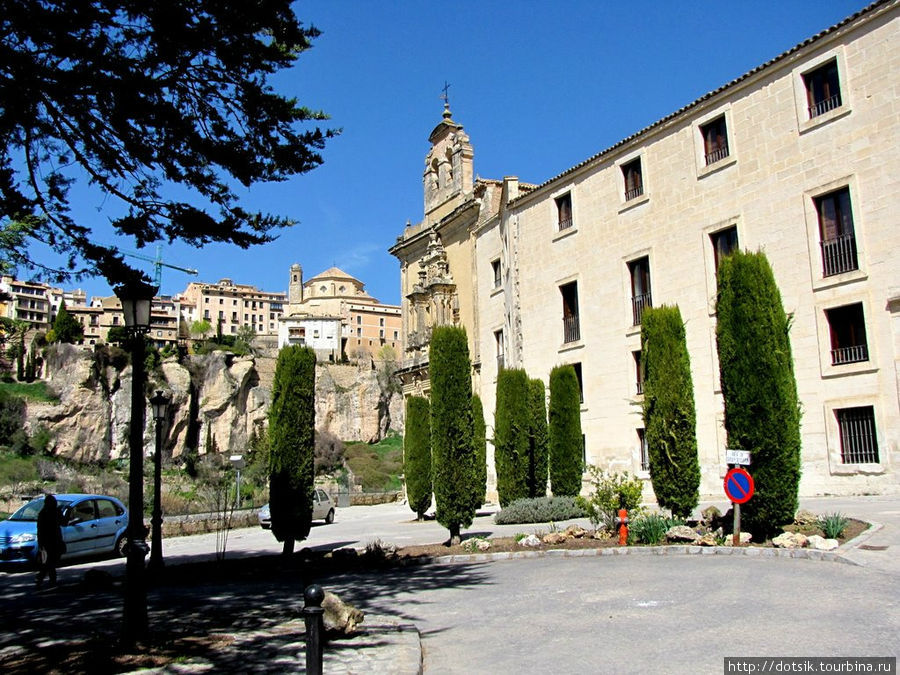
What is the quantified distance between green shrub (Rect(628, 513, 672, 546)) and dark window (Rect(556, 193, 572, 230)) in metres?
15.0

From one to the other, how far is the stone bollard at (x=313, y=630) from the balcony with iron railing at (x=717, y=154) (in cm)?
1884

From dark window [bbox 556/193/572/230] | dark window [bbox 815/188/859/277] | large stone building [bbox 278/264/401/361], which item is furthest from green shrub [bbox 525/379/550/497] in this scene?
large stone building [bbox 278/264/401/361]

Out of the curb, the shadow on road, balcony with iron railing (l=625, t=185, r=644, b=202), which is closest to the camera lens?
the shadow on road

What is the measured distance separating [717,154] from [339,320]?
10649 cm

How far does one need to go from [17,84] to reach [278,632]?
5725mm

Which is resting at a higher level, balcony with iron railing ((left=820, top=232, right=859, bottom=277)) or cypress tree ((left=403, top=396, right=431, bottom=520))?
balcony with iron railing ((left=820, top=232, right=859, bottom=277))

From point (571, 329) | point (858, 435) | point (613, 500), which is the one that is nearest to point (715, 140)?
point (571, 329)

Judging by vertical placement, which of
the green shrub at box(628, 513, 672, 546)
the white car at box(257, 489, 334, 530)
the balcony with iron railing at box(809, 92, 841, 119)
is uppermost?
the balcony with iron railing at box(809, 92, 841, 119)

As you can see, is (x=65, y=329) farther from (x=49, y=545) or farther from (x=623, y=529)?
(x=623, y=529)

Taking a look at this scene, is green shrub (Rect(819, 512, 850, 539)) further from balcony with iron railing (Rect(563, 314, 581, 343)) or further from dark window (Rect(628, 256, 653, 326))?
balcony with iron railing (Rect(563, 314, 581, 343))

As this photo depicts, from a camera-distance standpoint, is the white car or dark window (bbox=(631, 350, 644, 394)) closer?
dark window (bbox=(631, 350, 644, 394))

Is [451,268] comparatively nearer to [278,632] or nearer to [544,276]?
[544,276]

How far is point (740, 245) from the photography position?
19359 mm

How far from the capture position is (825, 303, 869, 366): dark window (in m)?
16.7
